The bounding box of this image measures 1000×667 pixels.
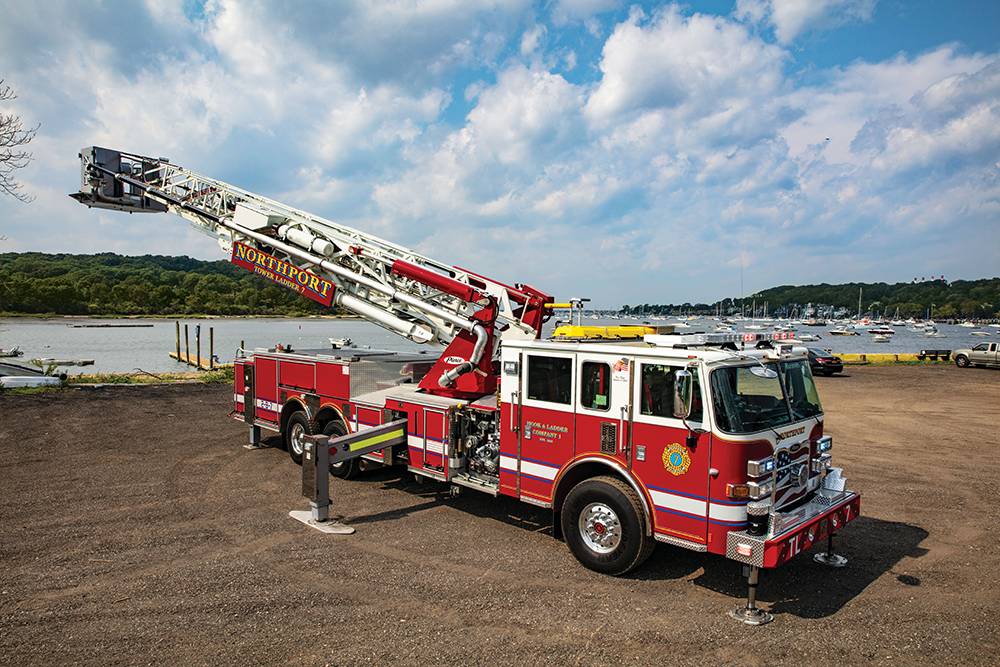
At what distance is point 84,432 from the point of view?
13.1 m

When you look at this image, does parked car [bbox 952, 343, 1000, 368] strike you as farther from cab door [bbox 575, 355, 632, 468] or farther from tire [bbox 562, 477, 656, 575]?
cab door [bbox 575, 355, 632, 468]

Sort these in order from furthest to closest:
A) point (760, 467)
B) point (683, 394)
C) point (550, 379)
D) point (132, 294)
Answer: point (132, 294)
point (550, 379)
point (683, 394)
point (760, 467)

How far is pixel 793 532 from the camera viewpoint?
17.1 ft

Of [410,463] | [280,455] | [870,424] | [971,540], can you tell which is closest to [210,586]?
[410,463]

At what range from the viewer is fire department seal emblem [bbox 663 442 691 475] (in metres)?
5.44

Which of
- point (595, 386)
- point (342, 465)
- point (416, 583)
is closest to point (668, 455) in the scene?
point (595, 386)

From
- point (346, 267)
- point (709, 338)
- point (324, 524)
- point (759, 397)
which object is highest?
point (346, 267)

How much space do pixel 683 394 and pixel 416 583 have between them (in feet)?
10.8

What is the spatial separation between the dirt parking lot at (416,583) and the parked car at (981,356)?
27895 millimetres

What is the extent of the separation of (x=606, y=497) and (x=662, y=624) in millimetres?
Result: 1277

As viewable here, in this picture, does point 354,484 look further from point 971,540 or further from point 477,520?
point 971,540

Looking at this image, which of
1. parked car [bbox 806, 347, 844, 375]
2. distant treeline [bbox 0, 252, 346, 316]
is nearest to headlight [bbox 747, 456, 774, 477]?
parked car [bbox 806, 347, 844, 375]

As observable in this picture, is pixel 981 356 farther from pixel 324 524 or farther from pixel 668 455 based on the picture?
pixel 324 524

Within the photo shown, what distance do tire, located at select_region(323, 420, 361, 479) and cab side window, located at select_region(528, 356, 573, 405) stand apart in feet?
14.0
